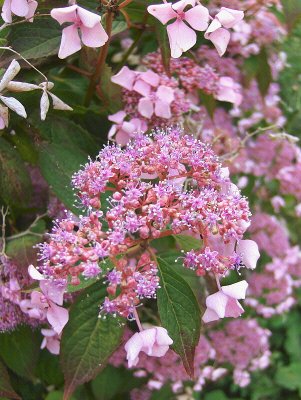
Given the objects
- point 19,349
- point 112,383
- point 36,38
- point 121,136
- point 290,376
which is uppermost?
point 36,38

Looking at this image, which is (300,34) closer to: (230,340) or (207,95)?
(207,95)

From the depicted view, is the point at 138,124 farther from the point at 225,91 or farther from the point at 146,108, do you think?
the point at 225,91

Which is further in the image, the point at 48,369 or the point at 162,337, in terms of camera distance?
the point at 48,369

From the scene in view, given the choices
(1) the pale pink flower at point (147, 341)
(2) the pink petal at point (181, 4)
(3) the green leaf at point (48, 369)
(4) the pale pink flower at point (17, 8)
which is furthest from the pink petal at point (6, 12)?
(3) the green leaf at point (48, 369)

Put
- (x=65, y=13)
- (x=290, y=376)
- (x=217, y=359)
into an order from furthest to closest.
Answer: (x=290, y=376) → (x=217, y=359) → (x=65, y=13)

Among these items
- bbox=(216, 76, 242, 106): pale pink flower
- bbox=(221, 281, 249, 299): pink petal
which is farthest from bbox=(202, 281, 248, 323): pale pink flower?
bbox=(216, 76, 242, 106): pale pink flower

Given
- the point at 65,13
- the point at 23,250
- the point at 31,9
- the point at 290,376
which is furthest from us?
the point at 290,376

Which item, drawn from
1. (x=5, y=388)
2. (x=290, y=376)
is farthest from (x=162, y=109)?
(x=290, y=376)

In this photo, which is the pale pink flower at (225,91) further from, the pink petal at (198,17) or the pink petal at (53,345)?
the pink petal at (53,345)
